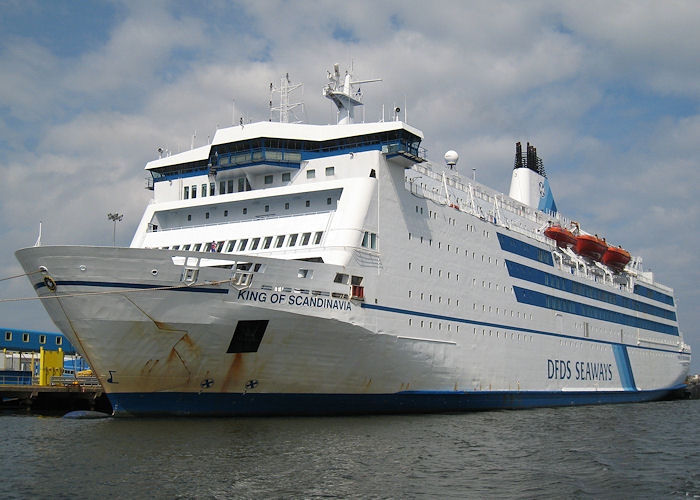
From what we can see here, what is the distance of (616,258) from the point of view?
133 feet

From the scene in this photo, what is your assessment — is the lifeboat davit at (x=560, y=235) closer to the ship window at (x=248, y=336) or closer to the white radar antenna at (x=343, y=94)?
the white radar antenna at (x=343, y=94)

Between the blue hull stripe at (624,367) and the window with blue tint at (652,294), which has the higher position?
the window with blue tint at (652,294)

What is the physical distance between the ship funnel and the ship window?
80.4ft

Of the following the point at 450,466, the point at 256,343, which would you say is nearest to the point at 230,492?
the point at 450,466

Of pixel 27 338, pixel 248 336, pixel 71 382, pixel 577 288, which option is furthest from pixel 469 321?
pixel 27 338

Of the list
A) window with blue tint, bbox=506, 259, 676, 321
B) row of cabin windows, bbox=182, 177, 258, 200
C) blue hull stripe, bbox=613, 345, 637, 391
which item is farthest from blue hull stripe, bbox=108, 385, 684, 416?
blue hull stripe, bbox=613, 345, 637, 391

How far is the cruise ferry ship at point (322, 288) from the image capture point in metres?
17.9

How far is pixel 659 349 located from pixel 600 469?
34.5 m

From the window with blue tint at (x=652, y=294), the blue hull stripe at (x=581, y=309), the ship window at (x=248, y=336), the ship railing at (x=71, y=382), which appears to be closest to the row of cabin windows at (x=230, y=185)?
the ship window at (x=248, y=336)

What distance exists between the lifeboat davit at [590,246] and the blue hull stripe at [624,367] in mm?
5535

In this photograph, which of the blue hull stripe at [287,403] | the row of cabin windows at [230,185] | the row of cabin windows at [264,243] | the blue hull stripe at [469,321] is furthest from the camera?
the row of cabin windows at [230,185]

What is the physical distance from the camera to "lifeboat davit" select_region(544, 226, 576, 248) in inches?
1399

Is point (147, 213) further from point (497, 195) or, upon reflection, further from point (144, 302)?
point (497, 195)

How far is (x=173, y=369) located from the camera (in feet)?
60.3
